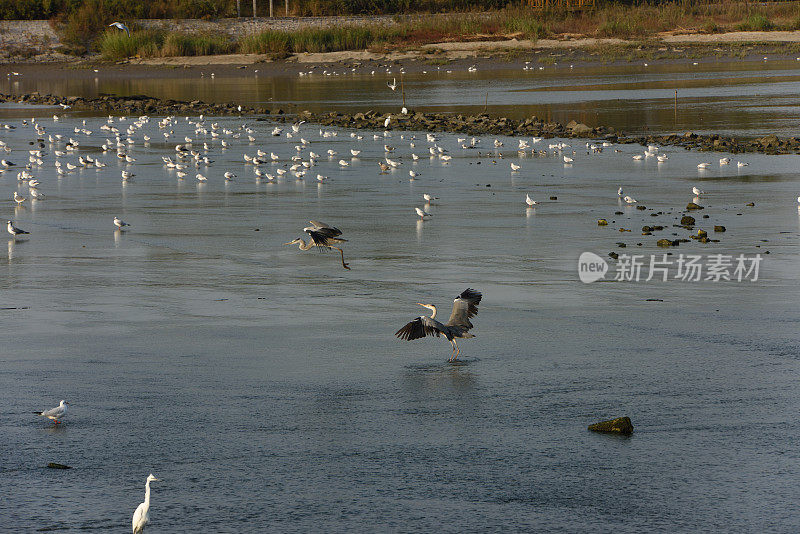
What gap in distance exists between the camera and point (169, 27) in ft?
264

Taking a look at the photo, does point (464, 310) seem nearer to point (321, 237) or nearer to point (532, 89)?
point (321, 237)

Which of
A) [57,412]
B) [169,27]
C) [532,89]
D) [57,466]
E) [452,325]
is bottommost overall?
[57,466]

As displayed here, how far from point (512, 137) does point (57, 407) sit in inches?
931

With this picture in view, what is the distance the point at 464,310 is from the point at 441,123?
25.3m

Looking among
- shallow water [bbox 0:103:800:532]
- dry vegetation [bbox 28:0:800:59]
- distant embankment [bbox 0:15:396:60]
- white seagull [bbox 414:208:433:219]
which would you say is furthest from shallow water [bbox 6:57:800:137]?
shallow water [bbox 0:103:800:532]

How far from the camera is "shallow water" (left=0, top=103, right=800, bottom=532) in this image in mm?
6895

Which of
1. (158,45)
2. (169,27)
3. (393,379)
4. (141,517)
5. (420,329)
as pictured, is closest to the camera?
(141,517)

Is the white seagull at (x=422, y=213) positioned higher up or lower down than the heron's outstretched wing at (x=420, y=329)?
lower down

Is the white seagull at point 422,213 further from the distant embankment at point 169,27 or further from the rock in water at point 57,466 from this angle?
the distant embankment at point 169,27

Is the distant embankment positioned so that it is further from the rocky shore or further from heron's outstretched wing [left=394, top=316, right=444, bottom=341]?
heron's outstretched wing [left=394, top=316, right=444, bottom=341]

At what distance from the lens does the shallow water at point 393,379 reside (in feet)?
22.6

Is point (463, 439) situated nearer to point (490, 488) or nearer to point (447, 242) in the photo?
point (490, 488)
